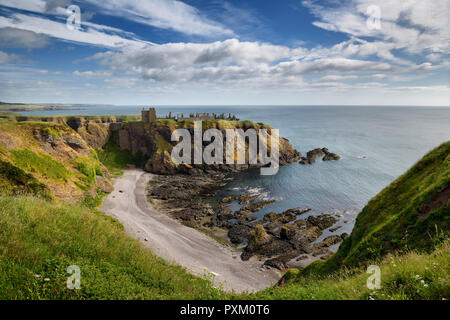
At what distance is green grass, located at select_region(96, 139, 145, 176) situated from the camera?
3220 inches

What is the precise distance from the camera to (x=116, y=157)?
86.1m

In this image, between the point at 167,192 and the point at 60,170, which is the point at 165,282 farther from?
the point at 167,192

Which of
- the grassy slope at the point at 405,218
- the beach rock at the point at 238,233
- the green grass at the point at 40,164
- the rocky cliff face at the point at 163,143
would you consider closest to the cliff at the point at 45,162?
the green grass at the point at 40,164

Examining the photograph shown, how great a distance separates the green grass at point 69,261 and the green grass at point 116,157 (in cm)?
7084

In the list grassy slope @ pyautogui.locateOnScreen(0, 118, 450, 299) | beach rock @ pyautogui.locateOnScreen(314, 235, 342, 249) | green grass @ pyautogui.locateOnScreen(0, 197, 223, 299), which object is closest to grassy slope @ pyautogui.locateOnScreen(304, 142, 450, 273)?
grassy slope @ pyautogui.locateOnScreen(0, 118, 450, 299)

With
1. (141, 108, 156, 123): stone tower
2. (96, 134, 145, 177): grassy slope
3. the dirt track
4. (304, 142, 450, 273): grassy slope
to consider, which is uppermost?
(141, 108, 156, 123): stone tower

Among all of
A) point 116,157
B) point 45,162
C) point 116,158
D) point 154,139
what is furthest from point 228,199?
point 116,157

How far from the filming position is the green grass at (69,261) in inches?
323

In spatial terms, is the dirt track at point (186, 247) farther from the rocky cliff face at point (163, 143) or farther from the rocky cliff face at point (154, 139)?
the rocky cliff face at point (154, 139)

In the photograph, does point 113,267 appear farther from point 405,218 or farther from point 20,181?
point 20,181

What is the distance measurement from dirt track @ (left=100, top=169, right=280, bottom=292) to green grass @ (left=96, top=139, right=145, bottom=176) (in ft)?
105

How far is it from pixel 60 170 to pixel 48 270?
125 feet

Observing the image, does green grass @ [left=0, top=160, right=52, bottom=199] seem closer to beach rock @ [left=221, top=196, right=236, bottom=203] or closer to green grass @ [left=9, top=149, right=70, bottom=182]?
green grass @ [left=9, top=149, right=70, bottom=182]

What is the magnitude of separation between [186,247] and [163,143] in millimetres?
55397
